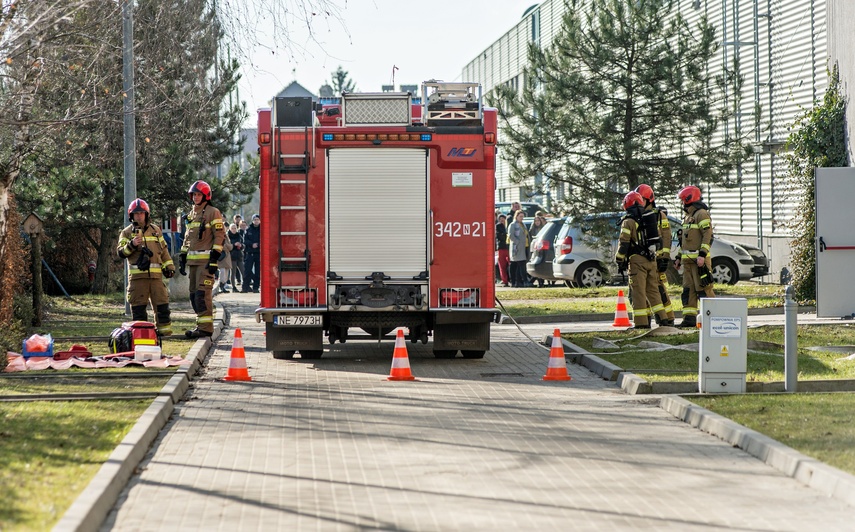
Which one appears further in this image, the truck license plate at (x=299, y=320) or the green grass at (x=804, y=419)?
the truck license plate at (x=299, y=320)

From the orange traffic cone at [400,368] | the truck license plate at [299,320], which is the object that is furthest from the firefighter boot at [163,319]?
the orange traffic cone at [400,368]

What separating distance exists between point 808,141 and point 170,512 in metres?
19.4

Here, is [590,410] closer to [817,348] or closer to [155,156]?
[817,348]


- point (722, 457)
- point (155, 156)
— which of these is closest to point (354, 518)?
point (722, 457)

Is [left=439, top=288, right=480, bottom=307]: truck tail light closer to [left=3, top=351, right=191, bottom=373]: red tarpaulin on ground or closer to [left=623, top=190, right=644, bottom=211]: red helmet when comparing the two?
[left=3, top=351, right=191, bottom=373]: red tarpaulin on ground

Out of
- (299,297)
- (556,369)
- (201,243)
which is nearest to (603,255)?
(201,243)

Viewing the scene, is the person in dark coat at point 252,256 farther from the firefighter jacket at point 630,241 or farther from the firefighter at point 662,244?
the firefighter jacket at point 630,241

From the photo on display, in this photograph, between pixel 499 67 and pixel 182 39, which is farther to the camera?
pixel 499 67

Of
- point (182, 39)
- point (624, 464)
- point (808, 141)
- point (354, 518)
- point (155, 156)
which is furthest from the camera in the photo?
point (155, 156)

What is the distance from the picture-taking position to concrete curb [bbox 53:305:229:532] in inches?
258

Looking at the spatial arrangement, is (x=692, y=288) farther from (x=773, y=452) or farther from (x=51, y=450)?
(x=51, y=450)

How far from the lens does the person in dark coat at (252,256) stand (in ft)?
101

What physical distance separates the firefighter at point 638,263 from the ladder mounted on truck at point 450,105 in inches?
130

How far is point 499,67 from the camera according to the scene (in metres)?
64.9
